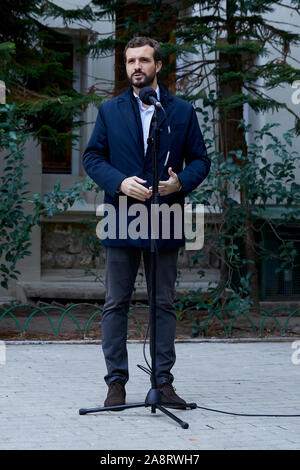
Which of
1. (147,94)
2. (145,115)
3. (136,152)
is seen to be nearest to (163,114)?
(145,115)

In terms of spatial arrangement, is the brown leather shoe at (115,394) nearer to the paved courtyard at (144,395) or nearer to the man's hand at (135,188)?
the paved courtyard at (144,395)

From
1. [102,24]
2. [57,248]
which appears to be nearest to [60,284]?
[57,248]

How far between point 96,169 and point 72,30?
6.24m

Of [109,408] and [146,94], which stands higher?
[146,94]

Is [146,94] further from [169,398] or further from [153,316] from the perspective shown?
[169,398]

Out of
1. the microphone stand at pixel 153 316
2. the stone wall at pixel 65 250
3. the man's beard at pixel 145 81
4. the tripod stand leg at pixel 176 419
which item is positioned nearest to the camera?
the tripod stand leg at pixel 176 419

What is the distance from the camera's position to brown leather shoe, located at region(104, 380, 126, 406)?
4477 millimetres

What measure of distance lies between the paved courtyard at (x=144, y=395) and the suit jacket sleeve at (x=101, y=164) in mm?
1327

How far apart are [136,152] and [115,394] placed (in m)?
1.44

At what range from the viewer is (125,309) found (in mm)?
4676

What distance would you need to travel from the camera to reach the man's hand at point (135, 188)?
14.2 ft

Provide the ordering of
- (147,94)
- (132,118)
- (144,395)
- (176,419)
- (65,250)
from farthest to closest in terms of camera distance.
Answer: (65,250)
(144,395)
(132,118)
(147,94)
(176,419)

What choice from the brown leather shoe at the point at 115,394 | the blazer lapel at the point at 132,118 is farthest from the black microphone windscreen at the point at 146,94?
the brown leather shoe at the point at 115,394

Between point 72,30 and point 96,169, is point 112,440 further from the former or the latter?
point 72,30
